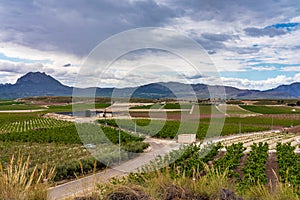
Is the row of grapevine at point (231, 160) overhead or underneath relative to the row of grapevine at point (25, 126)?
overhead

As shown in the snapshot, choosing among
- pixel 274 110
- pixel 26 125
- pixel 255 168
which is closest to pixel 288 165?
pixel 255 168

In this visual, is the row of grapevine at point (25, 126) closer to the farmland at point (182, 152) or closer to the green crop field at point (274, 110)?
the farmland at point (182, 152)

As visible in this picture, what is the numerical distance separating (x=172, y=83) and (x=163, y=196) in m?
5.24

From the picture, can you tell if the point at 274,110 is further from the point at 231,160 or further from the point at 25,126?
the point at 231,160

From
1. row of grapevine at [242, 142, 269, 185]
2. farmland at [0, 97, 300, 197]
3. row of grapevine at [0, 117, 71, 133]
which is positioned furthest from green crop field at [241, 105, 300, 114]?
row of grapevine at [242, 142, 269, 185]

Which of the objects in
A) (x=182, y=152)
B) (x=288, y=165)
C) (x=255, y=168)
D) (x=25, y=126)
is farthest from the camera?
(x=25, y=126)

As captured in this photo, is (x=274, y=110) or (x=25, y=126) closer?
(x=25, y=126)

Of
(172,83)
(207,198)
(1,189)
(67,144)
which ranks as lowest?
(67,144)

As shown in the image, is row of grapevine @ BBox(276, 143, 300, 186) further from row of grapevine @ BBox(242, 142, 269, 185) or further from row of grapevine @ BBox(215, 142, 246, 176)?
row of grapevine @ BBox(215, 142, 246, 176)

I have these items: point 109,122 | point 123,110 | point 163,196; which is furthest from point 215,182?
point 109,122

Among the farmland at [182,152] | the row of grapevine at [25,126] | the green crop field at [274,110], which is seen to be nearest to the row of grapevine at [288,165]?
the farmland at [182,152]

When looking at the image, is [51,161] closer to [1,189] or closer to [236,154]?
[236,154]

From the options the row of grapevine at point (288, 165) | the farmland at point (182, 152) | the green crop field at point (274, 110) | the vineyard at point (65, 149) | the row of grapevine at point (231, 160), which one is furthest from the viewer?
the green crop field at point (274, 110)

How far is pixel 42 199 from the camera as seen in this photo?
4.39 metres
